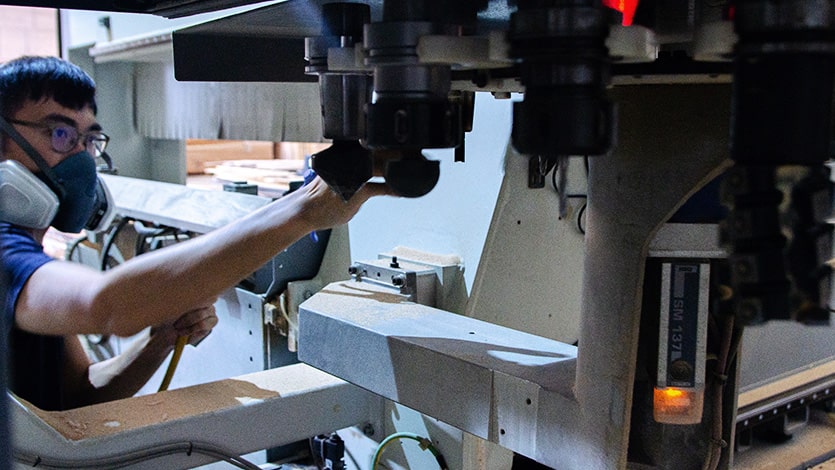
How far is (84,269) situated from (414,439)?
0.65 meters

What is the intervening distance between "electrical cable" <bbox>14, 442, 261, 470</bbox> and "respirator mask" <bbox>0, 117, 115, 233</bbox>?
51 cm

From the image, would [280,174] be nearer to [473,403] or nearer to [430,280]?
[430,280]

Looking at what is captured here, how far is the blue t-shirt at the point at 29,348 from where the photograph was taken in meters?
1.39

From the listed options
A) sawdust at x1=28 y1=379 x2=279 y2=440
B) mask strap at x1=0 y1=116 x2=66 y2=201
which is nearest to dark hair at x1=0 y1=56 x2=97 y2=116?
mask strap at x1=0 y1=116 x2=66 y2=201

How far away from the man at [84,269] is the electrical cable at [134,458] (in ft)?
0.76

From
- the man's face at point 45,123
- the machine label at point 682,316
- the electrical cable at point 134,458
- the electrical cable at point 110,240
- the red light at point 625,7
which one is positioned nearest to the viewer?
the red light at point 625,7

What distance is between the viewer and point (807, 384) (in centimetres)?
157

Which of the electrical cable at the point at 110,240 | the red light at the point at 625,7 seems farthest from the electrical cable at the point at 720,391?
the electrical cable at the point at 110,240

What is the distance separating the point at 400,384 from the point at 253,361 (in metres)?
0.95

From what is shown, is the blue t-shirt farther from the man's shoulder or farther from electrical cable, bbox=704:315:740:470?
electrical cable, bbox=704:315:740:470

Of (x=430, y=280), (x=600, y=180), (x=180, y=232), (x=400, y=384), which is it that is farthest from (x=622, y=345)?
(x=180, y=232)

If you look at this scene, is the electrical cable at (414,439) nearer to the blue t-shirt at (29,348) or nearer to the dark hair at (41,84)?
the blue t-shirt at (29,348)

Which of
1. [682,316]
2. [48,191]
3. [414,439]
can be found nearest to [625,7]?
[682,316]

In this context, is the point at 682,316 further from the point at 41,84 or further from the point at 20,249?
the point at 41,84
